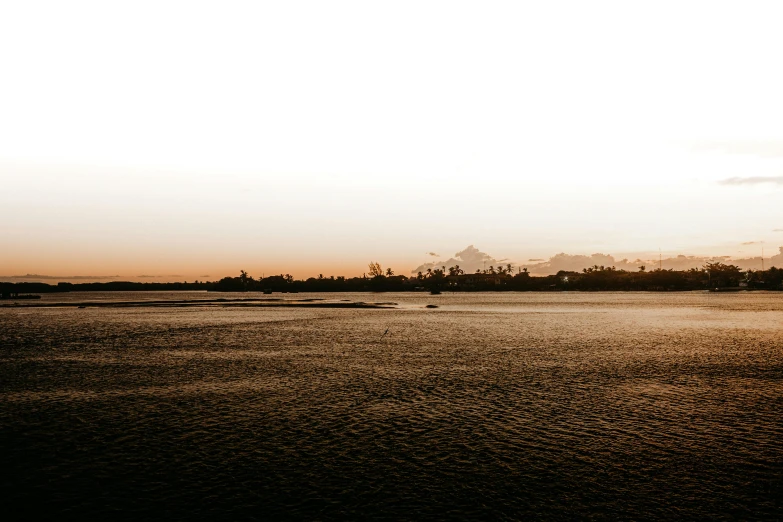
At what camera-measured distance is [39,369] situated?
163ft

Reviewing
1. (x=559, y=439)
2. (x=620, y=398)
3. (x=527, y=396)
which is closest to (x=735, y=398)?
(x=620, y=398)

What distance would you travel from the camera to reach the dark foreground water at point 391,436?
64.8 feet

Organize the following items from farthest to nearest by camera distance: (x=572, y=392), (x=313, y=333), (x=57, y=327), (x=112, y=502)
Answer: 1. (x=57, y=327)
2. (x=313, y=333)
3. (x=572, y=392)
4. (x=112, y=502)

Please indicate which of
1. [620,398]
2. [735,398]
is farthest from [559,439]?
[735,398]

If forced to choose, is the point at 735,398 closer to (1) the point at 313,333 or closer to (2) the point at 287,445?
(2) the point at 287,445

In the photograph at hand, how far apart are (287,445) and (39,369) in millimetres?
35804

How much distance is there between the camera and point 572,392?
128ft

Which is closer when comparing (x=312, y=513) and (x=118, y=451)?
(x=312, y=513)

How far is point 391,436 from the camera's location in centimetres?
2769

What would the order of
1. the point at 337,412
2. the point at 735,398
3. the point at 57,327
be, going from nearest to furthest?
the point at 337,412 < the point at 735,398 < the point at 57,327

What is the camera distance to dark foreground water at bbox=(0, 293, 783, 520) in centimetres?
1977

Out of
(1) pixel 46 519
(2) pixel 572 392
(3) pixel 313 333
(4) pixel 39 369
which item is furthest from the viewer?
(3) pixel 313 333

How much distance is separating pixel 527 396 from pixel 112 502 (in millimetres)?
26388

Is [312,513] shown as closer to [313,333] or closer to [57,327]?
[313,333]
